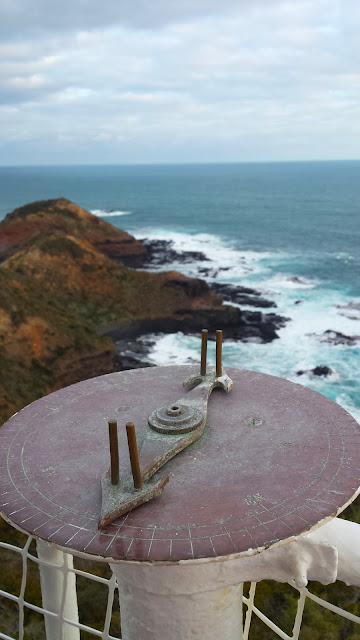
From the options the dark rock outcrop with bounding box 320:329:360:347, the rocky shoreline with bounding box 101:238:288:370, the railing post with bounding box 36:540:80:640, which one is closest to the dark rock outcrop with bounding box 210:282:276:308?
the rocky shoreline with bounding box 101:238:288:370

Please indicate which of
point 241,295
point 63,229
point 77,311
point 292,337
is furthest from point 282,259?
point 77,311

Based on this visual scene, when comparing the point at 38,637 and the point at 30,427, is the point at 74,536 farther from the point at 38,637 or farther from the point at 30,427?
the point at 38,637

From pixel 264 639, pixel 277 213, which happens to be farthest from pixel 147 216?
pixel 264 639

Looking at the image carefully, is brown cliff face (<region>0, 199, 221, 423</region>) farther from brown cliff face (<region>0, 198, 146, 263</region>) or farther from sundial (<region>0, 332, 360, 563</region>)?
sundial (<region>0, 332, 360, 563</region>)

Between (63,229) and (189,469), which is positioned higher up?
(189,469)

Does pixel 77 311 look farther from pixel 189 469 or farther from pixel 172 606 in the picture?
pixel 172 606
